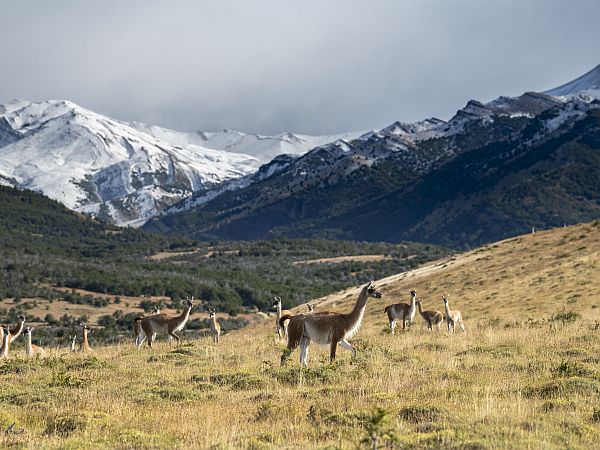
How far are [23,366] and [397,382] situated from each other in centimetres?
1125

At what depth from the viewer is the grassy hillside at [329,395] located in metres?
9.64

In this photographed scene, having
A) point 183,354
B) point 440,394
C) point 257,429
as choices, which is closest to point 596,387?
point 440,394

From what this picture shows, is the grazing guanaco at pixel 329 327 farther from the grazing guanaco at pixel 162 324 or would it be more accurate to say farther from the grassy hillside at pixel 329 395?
the grazing guanaco at pixel 162 324

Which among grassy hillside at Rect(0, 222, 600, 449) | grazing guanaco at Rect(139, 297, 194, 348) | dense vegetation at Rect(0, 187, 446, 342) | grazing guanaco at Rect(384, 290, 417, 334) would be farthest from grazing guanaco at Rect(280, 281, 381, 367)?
dense vegetation at Rect(0, 187, 446, 342)

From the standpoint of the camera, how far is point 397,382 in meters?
14.0

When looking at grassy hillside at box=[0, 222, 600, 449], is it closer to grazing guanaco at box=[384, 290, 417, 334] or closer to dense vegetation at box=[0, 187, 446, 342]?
grazing guanaco at box=[384, 290, 417, 334]

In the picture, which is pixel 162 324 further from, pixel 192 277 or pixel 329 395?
pixel 192 277

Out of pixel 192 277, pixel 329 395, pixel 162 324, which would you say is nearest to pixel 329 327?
pixel 329 395

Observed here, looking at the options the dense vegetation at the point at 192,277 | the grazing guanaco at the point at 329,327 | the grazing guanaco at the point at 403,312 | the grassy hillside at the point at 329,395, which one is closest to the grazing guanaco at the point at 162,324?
the grassy hillside at the point at 329,395

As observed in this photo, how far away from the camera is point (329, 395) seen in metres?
12.8

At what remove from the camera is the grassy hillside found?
31.6ft

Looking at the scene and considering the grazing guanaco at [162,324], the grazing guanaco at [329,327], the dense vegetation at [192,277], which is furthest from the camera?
the dense vegetation at [192,277]

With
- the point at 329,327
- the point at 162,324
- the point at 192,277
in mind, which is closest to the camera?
the point at 329,327

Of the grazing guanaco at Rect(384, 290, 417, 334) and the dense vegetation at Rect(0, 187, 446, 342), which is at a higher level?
the dense vegetation at Rect(0, 187, 446, 342)
